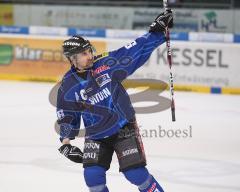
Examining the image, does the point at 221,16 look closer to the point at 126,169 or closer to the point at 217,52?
the point at 217,52

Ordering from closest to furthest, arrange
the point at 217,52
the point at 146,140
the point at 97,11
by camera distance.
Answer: the point at 146,140
the point at 217,52
the point at 97,11

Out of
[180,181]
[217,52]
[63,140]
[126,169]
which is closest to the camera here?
[126,169]

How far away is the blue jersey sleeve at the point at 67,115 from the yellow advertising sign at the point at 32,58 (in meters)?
7.69

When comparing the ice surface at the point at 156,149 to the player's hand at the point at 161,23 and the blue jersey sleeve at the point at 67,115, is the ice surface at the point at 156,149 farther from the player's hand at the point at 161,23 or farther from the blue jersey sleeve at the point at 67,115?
the player's hand at the point at 161,23

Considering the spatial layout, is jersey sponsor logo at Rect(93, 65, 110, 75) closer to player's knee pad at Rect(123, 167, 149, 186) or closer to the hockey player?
the hockey player

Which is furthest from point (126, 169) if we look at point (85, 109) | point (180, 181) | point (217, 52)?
point (217, 52)

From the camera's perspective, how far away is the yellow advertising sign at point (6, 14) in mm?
14515

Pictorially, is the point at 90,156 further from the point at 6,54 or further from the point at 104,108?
the point at 6,54

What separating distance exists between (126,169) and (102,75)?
664 mm

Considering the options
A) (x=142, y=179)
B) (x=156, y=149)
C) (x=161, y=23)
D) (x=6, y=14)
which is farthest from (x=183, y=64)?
(x=142, y=179)

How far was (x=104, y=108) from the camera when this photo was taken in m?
4.48

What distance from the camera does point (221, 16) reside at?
12.9 m

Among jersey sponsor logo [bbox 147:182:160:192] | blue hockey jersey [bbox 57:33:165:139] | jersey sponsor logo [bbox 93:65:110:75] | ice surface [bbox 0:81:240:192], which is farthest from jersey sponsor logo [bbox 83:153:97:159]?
ice surface [bbox 0:81:240:192]

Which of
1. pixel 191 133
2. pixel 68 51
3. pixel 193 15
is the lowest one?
pixel 191 133
